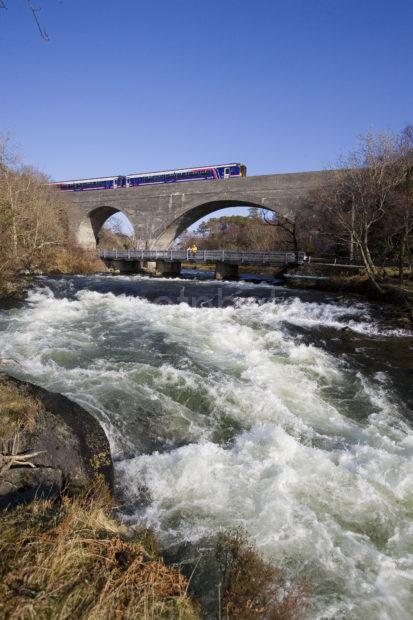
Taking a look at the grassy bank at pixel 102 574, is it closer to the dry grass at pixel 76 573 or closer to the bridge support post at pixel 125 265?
the dry grass at pixel 76 573

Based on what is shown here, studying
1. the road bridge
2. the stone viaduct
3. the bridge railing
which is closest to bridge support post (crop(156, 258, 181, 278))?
the road bridge

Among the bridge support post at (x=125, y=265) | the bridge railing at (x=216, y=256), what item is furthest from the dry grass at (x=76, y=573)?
the bridge support post at (x=125, y=265)

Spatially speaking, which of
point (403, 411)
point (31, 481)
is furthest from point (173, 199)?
point (31, 481)

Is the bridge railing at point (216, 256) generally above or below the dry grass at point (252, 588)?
above

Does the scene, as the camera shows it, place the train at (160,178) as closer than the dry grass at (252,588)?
No

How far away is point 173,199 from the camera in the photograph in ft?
110

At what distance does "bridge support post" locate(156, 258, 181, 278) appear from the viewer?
2877 cm

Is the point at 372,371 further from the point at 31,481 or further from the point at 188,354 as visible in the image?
the point at 31,481

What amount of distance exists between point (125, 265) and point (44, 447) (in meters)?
29.4

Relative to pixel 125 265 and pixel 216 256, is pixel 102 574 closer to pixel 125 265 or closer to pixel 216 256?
pixel 216 256

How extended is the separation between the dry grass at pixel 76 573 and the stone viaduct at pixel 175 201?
25556 millimetres

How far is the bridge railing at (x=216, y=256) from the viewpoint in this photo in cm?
2186

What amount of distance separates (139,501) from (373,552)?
2.03 metres

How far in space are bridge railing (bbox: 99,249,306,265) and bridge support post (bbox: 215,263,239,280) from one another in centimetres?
59
